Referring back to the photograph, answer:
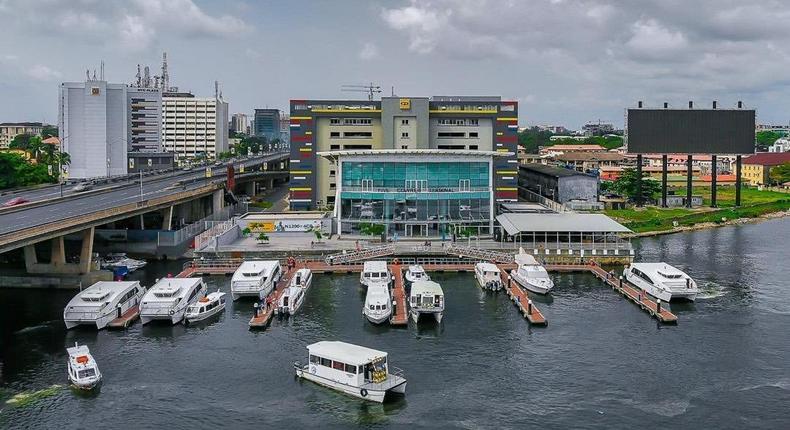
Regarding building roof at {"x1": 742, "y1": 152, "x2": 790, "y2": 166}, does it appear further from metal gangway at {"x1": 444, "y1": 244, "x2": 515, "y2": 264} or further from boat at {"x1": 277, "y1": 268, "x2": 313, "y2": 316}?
boat at {"x1": 277, "y1": 268, "x2": 313, "y2": 316}

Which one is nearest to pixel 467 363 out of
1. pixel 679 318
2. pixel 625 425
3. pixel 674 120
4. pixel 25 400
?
pixel 625 425

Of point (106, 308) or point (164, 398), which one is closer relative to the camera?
point (164, 398)

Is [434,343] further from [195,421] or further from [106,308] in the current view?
[106,308]

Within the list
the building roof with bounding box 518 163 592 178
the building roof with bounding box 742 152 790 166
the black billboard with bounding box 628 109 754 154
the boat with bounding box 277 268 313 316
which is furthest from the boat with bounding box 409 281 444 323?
the building roof with bounding box 742 152 790 166

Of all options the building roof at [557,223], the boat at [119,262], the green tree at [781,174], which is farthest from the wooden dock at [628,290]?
the green tree at [781,174]

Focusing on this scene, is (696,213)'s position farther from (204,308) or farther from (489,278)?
(204,308)

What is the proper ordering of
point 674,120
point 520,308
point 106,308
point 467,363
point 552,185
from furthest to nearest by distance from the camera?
point 552,185 < point 674,120 < point 520,308 < point 106,308 < point 467,363
